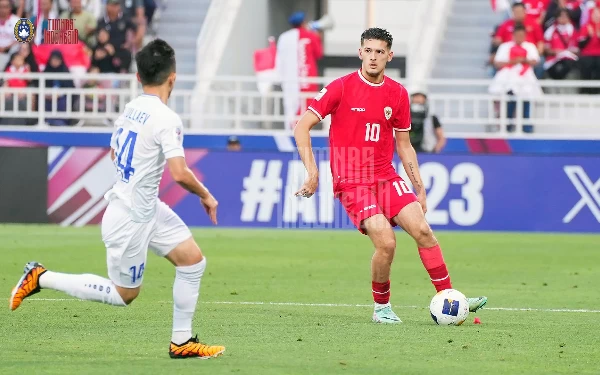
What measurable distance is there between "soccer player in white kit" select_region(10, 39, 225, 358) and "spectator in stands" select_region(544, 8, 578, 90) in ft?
59.1

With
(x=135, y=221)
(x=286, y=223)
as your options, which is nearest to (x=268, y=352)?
(x=135, y=221)

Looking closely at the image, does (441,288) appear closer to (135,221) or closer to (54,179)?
(135,221)

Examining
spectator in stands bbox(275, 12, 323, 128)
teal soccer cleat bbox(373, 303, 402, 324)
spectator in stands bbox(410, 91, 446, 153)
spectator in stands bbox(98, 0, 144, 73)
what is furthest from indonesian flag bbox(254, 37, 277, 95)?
teal soccer cleat bbox(373, 303, 402, 324)

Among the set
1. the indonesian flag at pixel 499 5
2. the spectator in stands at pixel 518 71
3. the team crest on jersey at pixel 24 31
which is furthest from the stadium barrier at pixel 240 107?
the team crest on jersey at pixel 24 31

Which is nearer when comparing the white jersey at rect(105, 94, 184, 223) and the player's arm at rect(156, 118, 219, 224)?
the player's arm at rect(156, 118, 219, 224)

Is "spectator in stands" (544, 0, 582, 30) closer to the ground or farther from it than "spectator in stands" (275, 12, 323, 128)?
farther from it

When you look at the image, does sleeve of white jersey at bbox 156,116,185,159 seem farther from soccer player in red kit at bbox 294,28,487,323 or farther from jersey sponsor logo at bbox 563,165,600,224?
jersey sponsor logo at bbox 563,165,600,224

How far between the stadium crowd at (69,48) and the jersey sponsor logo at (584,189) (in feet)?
28.8

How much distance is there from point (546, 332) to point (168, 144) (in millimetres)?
3681

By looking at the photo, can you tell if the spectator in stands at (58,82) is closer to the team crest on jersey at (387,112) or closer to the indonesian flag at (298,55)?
A: the indonesian flag at (298,55)

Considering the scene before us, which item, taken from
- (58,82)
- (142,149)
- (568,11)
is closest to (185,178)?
(142,149)

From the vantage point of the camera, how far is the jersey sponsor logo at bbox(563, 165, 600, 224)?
2244 centimetres

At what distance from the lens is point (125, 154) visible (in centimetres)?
848

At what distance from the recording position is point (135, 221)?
27.8 feet
